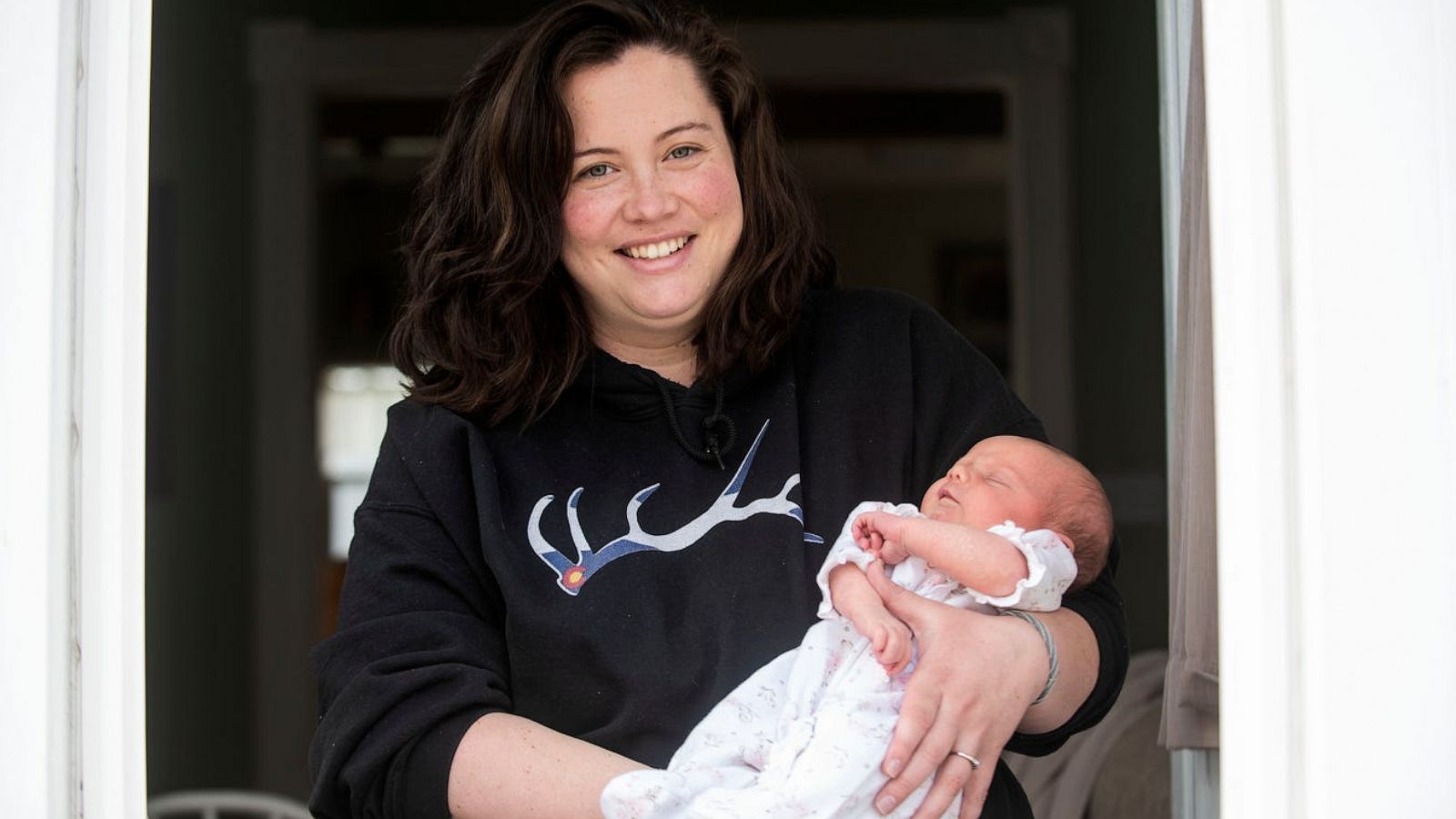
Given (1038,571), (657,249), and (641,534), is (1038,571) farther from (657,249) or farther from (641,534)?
(657,249)

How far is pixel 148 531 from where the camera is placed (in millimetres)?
3553

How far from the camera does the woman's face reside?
1480mm

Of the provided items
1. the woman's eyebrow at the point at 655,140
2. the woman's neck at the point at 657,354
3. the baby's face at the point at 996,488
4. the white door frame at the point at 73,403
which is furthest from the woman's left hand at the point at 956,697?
the white door frame at the point at 73,403

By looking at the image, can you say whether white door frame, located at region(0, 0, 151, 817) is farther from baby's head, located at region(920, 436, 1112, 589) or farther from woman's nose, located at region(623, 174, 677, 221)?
baby's head, located at region(920, 436, 1112, 589)

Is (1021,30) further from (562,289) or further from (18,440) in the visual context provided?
(18,440)

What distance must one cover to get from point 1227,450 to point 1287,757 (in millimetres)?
270

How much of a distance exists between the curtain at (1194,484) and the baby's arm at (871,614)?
0.39 m

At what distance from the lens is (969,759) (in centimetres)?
129

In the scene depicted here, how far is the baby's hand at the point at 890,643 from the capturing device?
126 cm

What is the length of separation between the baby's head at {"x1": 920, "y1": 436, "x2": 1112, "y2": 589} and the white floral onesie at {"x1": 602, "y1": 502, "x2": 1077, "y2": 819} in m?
0.04

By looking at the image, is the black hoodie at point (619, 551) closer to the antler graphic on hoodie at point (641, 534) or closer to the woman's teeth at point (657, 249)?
the antler graphic on hoodie at point (641, 534)

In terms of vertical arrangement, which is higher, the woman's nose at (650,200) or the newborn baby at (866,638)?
the woman's nose at (650,200)

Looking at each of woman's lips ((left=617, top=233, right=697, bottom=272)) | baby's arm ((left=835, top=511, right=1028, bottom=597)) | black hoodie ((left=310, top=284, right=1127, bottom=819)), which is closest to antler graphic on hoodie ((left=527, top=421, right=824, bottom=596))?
black hoodie ((left=310, top=284, right=1127, bottom=819))

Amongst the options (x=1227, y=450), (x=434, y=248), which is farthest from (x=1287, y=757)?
(x=434, y=248)
